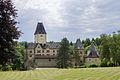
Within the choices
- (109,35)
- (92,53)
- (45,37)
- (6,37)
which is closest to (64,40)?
(109,35)

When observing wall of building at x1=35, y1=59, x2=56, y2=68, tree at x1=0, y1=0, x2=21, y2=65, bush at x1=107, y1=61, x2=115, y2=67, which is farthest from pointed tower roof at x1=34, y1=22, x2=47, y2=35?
tree at x1=0, y1=0, x2=21, y2=65

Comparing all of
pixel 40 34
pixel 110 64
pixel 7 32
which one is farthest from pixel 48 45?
pixel 7 32

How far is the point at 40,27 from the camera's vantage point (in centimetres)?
15212

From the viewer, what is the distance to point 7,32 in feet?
68.6

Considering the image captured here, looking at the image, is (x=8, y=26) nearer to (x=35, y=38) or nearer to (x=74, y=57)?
(x=74, y=57)

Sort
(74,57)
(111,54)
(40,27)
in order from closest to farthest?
(111,54) → (74,57) → (40,27)

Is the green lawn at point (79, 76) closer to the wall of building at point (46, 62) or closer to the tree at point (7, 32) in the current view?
the tree at point (7, 32)

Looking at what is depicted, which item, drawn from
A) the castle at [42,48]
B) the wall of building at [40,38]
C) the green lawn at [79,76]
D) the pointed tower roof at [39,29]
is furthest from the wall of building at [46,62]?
the green lawn at [79,76]

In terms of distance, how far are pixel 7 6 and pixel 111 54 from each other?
268ft

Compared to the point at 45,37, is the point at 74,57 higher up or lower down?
lower down

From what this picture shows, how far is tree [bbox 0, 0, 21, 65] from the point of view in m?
20.8

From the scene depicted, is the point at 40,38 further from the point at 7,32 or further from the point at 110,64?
the point at 7,32

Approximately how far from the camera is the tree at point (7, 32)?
20.8m

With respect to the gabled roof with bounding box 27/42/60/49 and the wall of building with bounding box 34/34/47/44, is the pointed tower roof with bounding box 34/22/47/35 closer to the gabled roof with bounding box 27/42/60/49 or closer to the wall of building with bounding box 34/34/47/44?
the wall of building with bounding box 34/34/47/44
